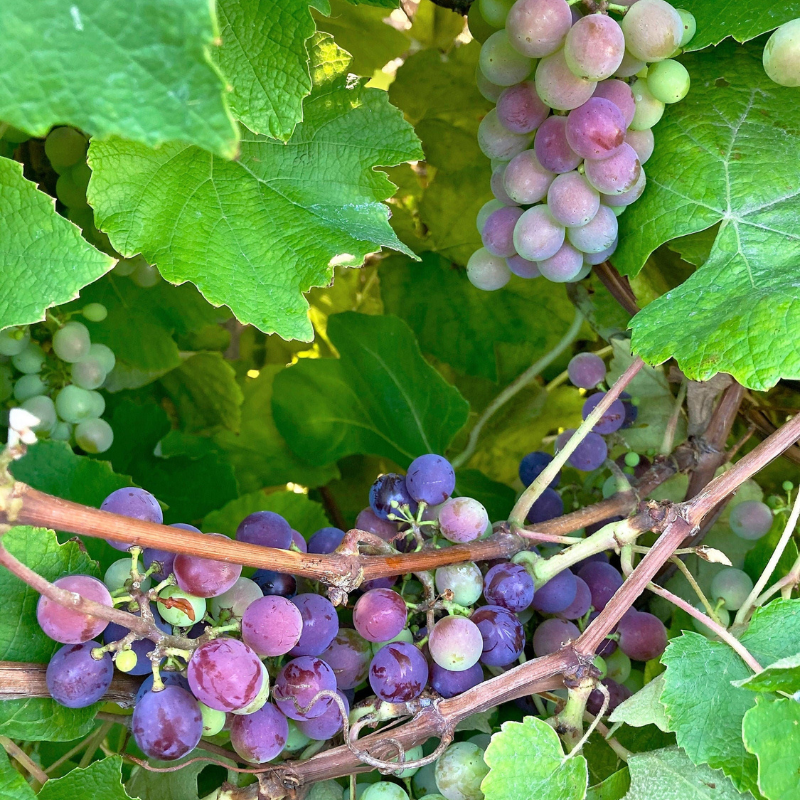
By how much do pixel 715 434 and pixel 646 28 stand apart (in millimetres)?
361

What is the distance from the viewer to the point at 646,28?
1.90 feet

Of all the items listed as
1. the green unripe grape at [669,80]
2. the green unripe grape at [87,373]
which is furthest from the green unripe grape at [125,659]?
the green unripe grape at [669,80]

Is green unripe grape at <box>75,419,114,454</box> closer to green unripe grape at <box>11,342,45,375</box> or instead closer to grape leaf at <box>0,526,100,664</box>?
green unripe grape at <box>11,342,45,375</box>

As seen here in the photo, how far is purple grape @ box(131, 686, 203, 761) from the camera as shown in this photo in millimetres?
459

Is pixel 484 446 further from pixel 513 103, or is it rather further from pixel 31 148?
pixel 31 148

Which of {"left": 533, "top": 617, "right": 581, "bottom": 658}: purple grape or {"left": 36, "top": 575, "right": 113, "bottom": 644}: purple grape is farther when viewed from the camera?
{"left": 533, "top": 617, "right": 581, "bottom": 658}: purple grape

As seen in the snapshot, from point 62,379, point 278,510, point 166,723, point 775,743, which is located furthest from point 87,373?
point 775,743

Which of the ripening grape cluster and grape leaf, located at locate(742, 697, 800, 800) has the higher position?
the ripening grape cluster

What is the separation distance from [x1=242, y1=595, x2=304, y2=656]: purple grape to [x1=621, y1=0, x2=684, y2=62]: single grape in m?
0.47

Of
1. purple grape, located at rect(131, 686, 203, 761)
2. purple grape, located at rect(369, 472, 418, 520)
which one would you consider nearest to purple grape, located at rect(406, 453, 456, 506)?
purple grape, located at rect(369, 472, 418, 520)

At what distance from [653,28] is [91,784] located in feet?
2.15

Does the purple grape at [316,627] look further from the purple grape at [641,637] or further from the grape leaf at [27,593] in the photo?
the purple grape at [641,637]

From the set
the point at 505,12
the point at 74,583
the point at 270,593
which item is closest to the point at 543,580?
the point at 270,593

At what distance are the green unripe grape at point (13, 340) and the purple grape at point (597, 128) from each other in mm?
531
